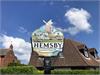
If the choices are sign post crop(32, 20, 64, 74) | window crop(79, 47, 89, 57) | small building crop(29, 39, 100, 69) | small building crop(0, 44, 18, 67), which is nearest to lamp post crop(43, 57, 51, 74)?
sign post crop(32, 20, 64, 74)

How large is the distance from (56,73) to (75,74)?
95.1 inches

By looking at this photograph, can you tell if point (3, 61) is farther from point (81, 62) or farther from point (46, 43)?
point (46, 43)

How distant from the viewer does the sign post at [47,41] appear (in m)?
29.4

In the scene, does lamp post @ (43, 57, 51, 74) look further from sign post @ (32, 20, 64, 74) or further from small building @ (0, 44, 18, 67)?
small building @ (0, 44, 18, 67)

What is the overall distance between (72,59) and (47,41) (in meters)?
14.9

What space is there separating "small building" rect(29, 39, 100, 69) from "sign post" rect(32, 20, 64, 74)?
1187 cm

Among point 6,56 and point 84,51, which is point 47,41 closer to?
point 84,51

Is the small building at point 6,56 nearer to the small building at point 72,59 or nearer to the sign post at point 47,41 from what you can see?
the small building at point 72,59

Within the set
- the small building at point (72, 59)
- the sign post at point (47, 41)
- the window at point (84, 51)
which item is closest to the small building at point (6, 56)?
the small building at point (72, 59)

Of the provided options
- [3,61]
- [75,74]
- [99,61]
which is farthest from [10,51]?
[75,74]

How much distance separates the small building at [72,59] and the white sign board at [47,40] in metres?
11.9

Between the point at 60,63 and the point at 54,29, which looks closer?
the point at 54,29

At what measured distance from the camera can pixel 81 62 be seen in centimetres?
4331

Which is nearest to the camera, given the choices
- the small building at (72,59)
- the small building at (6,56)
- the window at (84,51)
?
the small building at (72,59)
